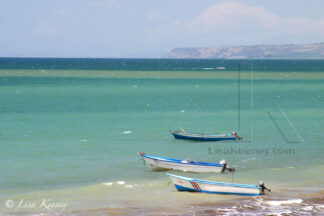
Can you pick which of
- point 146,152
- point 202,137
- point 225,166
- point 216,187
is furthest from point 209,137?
point 216,187

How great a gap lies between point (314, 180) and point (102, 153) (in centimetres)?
1298

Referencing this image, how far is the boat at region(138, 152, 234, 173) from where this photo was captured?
92.2 ft

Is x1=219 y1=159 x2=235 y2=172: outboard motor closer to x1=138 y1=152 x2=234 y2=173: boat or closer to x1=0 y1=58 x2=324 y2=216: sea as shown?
x1=138 y1=152 x2=234 y2=173: boat

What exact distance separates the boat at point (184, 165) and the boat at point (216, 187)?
12.1 ft

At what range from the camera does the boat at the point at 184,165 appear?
28.1 metres

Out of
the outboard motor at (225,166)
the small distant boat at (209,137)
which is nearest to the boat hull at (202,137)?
the small distant boat at (209,137)

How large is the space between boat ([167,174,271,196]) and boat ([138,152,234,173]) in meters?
3.70

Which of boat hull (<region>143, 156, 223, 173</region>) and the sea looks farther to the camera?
boat hull (<region>143, 156, 223, 173</region>)

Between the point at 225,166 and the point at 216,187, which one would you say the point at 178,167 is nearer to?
the point at 225,166

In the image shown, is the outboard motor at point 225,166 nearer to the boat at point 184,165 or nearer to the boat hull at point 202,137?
the boat at point 184,165

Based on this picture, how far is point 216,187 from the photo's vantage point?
23.9 meters

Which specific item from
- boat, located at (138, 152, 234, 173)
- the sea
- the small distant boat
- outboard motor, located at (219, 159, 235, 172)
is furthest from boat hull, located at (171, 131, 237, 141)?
outboard motor, located at (219, 159, 235, 172)

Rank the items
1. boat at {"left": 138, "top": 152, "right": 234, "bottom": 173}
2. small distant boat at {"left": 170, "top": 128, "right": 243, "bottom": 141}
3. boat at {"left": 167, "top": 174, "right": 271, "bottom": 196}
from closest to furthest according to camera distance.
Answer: boat at {"left": 167, "top": 174, "right": 271, "bottom": 196}
boat at {"left": 138, "top": 152, "right": 234, "bottom": 173}
small distant boat at {"left": 170, "top": 128, "right": 243, "bottom": 141}

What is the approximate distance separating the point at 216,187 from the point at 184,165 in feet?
15.5
